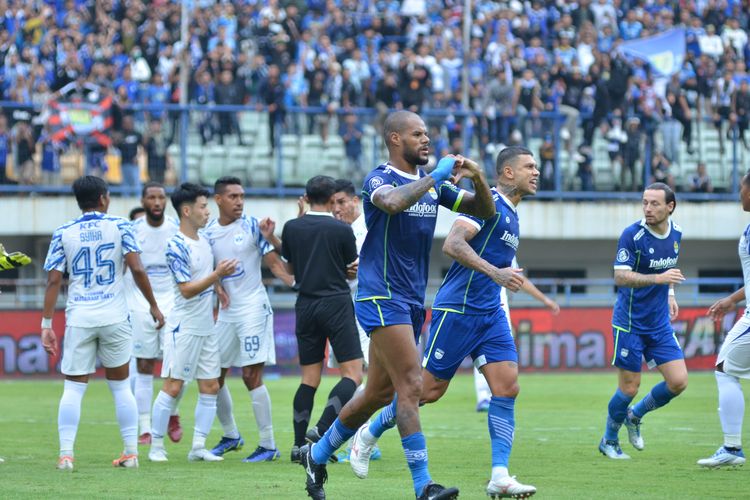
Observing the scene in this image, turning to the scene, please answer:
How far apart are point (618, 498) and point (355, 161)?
18.0 meters

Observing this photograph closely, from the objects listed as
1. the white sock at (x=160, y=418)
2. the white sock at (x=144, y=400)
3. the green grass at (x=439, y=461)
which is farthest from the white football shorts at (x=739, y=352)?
the white sock at (x=144, y=400)

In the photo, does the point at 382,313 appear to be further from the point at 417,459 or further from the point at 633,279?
the point at 633,279

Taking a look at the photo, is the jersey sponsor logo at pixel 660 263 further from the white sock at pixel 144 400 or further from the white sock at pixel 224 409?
the white sock at pixel 144 400

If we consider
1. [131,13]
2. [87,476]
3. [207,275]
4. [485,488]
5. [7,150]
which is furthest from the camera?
→ [131,13]

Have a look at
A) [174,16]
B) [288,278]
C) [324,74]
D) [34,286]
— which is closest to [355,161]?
[324,74]

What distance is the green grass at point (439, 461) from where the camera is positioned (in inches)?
360

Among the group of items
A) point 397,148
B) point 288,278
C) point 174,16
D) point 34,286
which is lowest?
point 34,286

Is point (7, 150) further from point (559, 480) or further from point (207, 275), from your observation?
point (559, 480)

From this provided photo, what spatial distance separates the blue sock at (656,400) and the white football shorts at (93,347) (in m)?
4.57

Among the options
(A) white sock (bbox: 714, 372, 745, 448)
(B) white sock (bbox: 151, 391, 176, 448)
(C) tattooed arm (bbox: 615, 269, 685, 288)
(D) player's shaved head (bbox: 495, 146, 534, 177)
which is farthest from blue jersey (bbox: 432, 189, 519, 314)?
(B) white sock (bbox: 151, 391, 176, 448)

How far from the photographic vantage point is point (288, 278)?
11594mm

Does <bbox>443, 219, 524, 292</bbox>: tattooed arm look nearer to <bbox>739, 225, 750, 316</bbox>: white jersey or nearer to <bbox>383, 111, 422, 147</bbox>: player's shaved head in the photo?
<bbox>383, 111, 422, 147</bbox>: player's shaved head

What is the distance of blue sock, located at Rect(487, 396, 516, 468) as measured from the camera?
28.3 feet

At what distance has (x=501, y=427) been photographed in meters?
8.71
